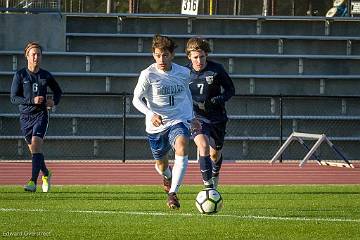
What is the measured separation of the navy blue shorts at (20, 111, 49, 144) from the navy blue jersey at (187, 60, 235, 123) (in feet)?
7.94

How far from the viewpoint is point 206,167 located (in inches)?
530

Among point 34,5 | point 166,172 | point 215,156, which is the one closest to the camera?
point 166,172

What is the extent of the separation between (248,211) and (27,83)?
470 centimetres

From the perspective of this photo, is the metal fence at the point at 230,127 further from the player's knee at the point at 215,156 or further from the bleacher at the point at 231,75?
the player's knee at the point at 215,156

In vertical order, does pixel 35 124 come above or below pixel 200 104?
below

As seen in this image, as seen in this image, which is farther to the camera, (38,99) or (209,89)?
(38,99)

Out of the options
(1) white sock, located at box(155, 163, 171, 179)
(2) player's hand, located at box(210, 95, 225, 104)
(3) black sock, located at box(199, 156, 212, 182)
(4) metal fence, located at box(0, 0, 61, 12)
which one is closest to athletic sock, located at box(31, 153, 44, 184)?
(1) white sock, located at box(155, 163, 171, 179)

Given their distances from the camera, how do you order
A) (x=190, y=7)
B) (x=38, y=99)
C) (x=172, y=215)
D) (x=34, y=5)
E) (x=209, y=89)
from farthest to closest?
(x=190, y=7)
(x=34, y=5)
(x=38, y=99)
(x=209, y=89)
(x=172, y=215)

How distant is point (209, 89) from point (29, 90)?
2.86 meters

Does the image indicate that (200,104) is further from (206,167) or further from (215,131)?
(206,167)

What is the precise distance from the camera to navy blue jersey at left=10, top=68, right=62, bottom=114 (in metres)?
15.6

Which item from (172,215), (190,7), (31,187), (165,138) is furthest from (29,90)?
(190,7)

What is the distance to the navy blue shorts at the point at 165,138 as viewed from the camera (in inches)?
499

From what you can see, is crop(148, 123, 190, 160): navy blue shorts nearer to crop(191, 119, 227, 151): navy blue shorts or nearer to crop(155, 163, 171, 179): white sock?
crop(155, 163, 171, 179): white sock
